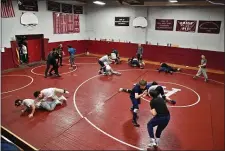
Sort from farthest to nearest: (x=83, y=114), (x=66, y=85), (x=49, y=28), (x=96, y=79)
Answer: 1. (x=49, y=28)
2. (x=96, y=79)
3. (x=66, y=85)
4. (x=83, y=114)

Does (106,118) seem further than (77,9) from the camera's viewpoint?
No

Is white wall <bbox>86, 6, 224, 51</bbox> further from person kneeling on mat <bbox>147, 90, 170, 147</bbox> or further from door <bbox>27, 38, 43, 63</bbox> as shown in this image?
person kneeling on mat <bbox>147, 90, 170, 147</bbox>

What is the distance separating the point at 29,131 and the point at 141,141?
3445 mm

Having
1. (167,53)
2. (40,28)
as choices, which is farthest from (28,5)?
(167,53)

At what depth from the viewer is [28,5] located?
13477 mm

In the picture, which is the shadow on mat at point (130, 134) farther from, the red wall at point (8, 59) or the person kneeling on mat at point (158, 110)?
the red wall at point (8, 59)

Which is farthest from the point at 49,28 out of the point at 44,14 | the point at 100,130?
the point at 100,130

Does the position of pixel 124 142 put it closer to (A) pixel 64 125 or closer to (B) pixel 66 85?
(A) pixel 64 125

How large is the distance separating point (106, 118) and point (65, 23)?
483 inches

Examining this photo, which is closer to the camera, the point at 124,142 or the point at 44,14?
the point at 124,142

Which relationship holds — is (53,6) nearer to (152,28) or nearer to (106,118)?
(152,28)

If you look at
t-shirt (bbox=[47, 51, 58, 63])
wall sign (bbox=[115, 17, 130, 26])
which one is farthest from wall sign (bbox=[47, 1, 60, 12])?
t-shirt (bbox=[47, 51, 58, 63])

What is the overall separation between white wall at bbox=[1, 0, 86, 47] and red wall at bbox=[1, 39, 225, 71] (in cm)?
49

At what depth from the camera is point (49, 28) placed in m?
15.6
